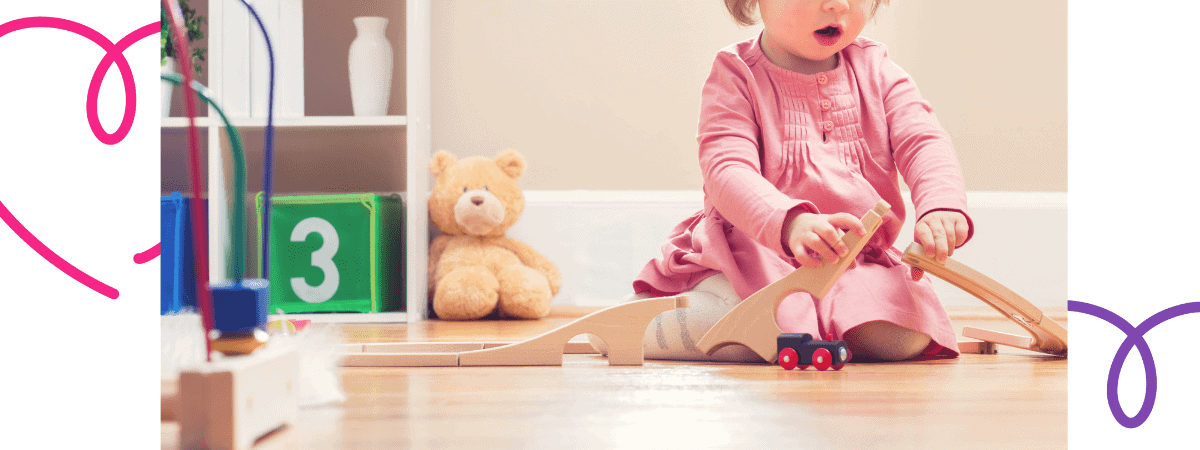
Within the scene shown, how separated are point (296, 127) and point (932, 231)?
3.19 ft

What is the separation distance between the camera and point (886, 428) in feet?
1.54

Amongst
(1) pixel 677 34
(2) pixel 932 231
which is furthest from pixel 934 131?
(1) pixel 677 34

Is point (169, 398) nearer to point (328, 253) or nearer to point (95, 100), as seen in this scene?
point (95, 100)

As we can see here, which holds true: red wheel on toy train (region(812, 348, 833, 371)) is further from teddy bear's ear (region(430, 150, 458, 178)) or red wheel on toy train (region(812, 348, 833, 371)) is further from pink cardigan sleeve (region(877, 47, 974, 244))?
teddy bear's ear (region(430, 150, 458, 178))

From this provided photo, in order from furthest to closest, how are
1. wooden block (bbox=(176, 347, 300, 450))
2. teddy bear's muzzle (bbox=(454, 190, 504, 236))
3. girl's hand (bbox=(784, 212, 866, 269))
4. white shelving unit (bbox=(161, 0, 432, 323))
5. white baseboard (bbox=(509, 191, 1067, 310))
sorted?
white baseboard (bbox=(509, 191, 1067, 310))
teddy bear's muzzle (bbox=(454, 190, 504, 236))
white shelving unit (bbox=(161, 0, 432, 323))
girl's hand (bbox=(784, 212, 866, 269))
wooden block (bbox=(176, 347, 300, 450))

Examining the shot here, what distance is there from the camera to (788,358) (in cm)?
74

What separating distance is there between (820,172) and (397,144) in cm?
79

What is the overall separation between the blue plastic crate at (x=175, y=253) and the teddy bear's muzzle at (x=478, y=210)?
396mm

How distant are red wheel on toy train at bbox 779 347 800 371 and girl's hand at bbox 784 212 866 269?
0.07 meters

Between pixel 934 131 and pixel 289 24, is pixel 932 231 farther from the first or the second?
pixel 289 24

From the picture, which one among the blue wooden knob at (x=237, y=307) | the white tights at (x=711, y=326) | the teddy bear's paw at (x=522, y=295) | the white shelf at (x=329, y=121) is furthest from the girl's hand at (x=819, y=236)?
the white shelf at (x=329, y=121)

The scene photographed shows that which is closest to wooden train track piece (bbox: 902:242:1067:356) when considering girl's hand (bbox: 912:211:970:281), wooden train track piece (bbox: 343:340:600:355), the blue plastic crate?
girl's hand (bbox: 912:211:970:281)

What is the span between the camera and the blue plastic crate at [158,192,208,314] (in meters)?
1.29

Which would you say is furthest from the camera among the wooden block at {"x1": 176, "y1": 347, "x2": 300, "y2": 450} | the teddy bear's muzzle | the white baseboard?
the white baseboard
